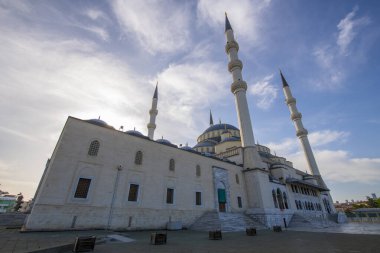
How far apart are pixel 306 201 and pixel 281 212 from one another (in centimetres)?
1000

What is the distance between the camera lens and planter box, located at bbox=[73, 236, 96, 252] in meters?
6.16

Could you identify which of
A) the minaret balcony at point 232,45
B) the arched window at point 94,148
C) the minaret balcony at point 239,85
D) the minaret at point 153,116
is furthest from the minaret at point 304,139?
the arched window at point 94,148

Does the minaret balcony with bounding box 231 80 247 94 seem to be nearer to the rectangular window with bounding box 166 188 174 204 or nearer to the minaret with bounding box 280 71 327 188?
the rectangular window with bounding box 166 188 174 204

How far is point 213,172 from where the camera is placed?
67.8 feet

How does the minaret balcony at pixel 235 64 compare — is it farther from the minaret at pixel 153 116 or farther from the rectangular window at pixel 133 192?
the rectangular window at pixel 133 192

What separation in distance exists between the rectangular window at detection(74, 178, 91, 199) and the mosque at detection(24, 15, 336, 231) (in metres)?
0.06

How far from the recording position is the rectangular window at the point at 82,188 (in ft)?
39.8

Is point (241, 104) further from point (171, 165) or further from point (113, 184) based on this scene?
point (113, 184)

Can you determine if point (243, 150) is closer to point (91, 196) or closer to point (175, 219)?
point (175, 219)

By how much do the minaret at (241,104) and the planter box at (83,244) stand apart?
19.8 meters

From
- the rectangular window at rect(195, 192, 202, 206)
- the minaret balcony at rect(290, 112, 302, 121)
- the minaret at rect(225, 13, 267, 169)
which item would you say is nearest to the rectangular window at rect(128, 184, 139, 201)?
the rectangular window at rect(195, 192, 202, 206)

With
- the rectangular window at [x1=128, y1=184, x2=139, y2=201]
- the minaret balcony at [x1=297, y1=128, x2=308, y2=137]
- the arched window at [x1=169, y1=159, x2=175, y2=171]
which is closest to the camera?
the rectangular window at [x1=128, y1=184, x2=139, y2=201]

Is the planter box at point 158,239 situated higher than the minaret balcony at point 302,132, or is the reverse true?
the minaret balcony at point 302,132

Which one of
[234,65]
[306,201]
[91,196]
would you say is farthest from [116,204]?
[306,201]
